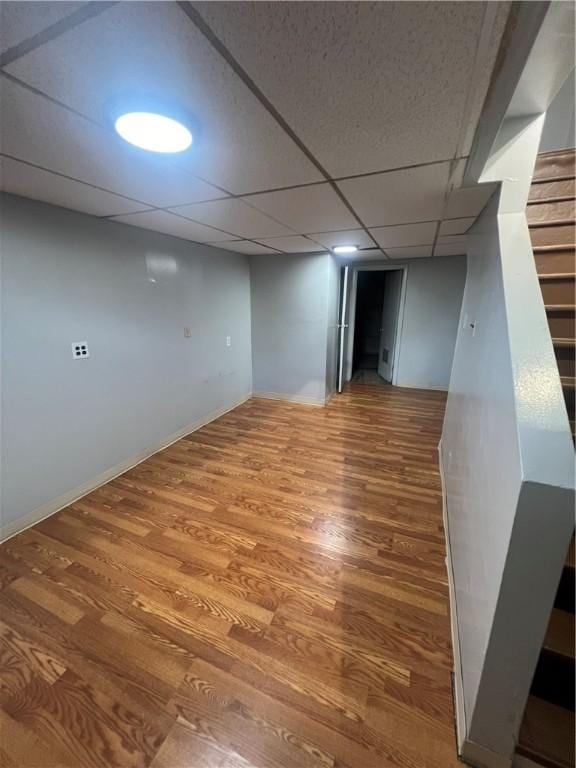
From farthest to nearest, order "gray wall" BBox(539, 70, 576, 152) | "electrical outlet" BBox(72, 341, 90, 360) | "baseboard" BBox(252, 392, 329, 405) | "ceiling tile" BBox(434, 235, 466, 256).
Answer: "baseboard" BBox(252, 392, 329, 405)
"ceiling tile" BBox(434, 235, 466, 256)
"gray wall" BBox(539, 70, 576, 152)
"electrical outlet" BBox(72, 341, 90, 360)

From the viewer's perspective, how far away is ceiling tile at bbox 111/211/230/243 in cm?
218

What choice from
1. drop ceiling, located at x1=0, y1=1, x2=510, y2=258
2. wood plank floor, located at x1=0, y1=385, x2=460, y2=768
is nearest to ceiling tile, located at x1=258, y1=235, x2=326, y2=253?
drop ceiling, located at x1=0, y1=1, x2=510, y2=258

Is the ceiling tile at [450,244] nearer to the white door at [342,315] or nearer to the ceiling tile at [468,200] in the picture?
the ceiling tile at [468,200]

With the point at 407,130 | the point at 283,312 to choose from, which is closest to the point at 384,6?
the point at 407,130

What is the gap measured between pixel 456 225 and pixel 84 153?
8.30ft

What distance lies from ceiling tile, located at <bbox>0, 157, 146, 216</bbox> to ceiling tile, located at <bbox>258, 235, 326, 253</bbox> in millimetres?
1346

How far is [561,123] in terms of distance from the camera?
246 cm

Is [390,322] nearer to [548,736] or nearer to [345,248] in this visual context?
[345,248]

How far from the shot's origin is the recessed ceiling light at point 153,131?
991mm

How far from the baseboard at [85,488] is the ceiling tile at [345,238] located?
8.19ft

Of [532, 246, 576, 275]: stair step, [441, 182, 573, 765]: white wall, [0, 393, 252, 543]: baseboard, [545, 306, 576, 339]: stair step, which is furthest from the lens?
[0, 393, 252, 543]: baseboard

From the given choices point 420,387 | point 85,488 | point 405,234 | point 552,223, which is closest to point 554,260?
point 552,223

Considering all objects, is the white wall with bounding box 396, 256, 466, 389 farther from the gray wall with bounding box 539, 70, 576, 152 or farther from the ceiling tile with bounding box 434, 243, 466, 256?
the gray wall with bounding box 539, 70, 576, 152

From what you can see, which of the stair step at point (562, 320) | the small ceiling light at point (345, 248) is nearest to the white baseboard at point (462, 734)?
the stair step at point (562, 320)
